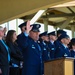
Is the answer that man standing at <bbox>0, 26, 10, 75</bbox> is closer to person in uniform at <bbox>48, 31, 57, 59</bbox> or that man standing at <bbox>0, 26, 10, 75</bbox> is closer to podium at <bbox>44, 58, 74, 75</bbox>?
podium at <bbox>44, 58, 74, 75</bbox>

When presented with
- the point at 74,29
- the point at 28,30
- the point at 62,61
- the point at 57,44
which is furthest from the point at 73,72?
the point at 74,29

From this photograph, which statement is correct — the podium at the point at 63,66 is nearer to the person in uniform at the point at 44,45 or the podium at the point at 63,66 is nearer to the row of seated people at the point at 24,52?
the row of seated people at the point at 24,52

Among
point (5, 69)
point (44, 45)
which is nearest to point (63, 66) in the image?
point (5, 69)

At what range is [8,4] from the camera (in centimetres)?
991

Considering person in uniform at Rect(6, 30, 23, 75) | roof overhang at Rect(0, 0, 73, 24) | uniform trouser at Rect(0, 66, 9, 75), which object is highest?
roof overhang at Rect(0, 0, 73, 24)

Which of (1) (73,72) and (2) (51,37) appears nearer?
(1) (73,72)

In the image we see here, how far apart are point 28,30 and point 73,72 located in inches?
56.6

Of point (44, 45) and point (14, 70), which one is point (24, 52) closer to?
point (14, 70)

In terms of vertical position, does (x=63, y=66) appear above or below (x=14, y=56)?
below

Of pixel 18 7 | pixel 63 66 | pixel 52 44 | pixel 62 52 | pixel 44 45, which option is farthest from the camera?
pixel 18 7

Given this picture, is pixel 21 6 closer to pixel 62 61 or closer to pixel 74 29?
pixel 62 61

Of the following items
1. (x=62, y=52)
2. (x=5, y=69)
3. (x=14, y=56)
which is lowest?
(x=5, y=69)

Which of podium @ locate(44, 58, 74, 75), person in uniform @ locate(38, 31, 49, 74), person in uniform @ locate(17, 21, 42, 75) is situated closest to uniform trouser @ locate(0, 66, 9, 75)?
person in uniform @ locate(17, 21, 42, 75)

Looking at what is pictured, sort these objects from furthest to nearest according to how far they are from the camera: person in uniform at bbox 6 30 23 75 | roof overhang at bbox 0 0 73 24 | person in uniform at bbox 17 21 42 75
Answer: roof overhang at bbox 0 0 73 24
person in uniform at bbox 6 30 23 75
person in uniform at bbox 17 21 42 75
